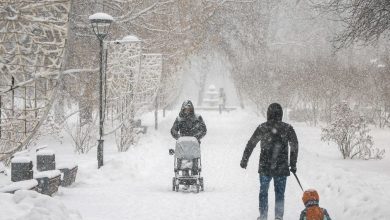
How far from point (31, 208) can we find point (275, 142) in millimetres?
3590

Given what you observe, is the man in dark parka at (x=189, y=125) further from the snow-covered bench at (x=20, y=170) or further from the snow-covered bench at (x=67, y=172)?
the snow-covered bench at (x=20, y=170)

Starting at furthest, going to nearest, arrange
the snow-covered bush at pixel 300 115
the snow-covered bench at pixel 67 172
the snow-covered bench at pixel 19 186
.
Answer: the snow-covered bush at pixel 300 115 → the snow-covered bench at pixel 67 172 → the snow-covered bench at pixel 19 186

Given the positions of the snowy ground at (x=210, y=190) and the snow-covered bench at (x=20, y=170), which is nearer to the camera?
the snowy ground at (x=210, y=190)

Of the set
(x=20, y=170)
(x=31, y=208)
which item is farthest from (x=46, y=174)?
(x=31, y=208)

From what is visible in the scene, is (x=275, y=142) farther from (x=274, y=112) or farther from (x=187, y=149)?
(x=187, y=149)

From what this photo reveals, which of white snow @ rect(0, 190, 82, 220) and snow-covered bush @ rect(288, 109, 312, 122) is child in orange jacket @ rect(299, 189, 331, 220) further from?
snow-covered bush @ rect(288, 109, 312, 122)

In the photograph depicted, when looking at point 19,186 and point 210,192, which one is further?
point 210,192

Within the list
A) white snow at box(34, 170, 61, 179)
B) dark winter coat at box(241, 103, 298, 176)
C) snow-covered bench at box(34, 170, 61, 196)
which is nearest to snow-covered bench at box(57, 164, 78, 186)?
white snow at box(34, 170, 61, 179)

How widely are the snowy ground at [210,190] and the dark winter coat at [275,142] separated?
123 centimetres

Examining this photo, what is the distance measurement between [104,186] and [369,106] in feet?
78.3

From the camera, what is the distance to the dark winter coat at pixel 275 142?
8281mm

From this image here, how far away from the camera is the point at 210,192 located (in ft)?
38.2

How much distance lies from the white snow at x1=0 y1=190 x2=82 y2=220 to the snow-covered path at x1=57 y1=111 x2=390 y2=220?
3.84 ft

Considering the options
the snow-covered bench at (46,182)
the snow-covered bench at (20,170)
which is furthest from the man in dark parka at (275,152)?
the snow-covered bench at (20,170)
